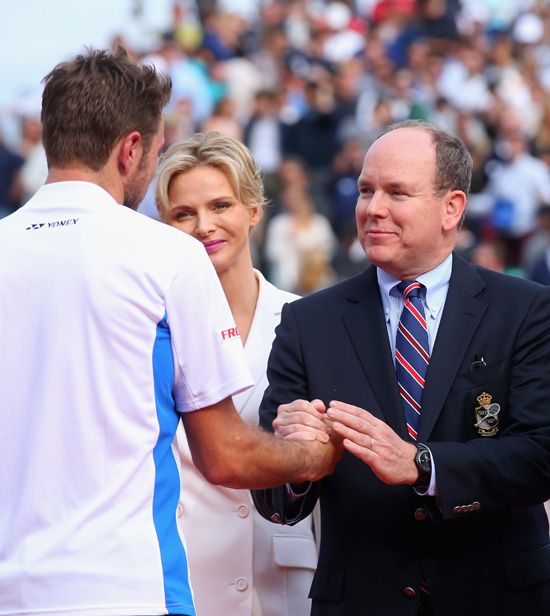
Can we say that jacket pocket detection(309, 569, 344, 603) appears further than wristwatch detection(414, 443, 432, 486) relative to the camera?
Yes

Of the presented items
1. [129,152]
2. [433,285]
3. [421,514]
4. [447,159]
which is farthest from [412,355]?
[129,152]

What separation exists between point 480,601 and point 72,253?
5.76 feet

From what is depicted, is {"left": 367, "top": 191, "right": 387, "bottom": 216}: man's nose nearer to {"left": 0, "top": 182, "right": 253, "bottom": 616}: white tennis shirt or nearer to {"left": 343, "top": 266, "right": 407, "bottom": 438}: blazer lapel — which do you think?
{"left": 343, "top": 266, "right": 407, "bottom": 438}: blazer lapel

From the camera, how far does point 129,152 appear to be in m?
3.52

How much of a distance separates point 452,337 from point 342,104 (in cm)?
1286

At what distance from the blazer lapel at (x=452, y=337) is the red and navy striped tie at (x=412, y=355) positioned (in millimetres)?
46

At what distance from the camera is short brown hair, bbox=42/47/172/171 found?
136 inches

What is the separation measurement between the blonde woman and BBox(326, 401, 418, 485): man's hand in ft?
3.01

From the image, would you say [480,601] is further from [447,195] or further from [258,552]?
[447,195]

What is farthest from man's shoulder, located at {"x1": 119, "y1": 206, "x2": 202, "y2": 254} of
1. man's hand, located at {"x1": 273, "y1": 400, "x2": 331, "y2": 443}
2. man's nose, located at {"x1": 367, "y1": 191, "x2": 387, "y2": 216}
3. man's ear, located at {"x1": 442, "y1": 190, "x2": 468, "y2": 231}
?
man's ear, located at {"x1": 442, "y1": 190, "x2": 468, "y2": 231}

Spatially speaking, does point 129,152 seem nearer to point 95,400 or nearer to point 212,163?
point 95,400

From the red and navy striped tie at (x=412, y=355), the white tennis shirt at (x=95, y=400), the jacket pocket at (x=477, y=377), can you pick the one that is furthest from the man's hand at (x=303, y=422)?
the white tennis shirt at (x=95, y=400)

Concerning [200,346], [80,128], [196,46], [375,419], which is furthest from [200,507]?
[196,46]

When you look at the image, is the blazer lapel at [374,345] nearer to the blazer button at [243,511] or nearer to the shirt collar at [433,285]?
the shirt collar at [433,285]
